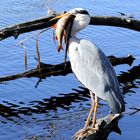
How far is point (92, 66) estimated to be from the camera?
28.7 ft

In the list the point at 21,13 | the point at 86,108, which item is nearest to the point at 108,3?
the point at 21,13

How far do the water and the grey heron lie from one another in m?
1.35

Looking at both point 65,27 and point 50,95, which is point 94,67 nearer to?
point 65,27

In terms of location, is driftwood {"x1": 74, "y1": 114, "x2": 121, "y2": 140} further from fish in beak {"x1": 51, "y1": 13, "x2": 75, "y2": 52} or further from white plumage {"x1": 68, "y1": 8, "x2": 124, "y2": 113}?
fish in beak {"x1": 51, "y1": 13, "x2": 75, "y2": 52}

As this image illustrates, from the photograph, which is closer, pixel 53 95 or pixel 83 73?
pixel 83 73

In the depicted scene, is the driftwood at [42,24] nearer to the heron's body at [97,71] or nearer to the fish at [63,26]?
the fish at [63,26]

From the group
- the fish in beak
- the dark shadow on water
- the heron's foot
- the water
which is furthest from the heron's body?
the dark shadow on water

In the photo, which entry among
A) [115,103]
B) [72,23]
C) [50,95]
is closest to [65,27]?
[72,23]

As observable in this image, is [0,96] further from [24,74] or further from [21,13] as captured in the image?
[21,13]

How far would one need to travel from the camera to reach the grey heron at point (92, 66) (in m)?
8.66

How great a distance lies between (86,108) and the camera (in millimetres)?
11188

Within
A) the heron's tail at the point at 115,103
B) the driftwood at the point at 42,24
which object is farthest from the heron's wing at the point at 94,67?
the driftwood at the point at 42,24

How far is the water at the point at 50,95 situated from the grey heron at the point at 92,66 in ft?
4.45

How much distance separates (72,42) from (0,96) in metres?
3.32
